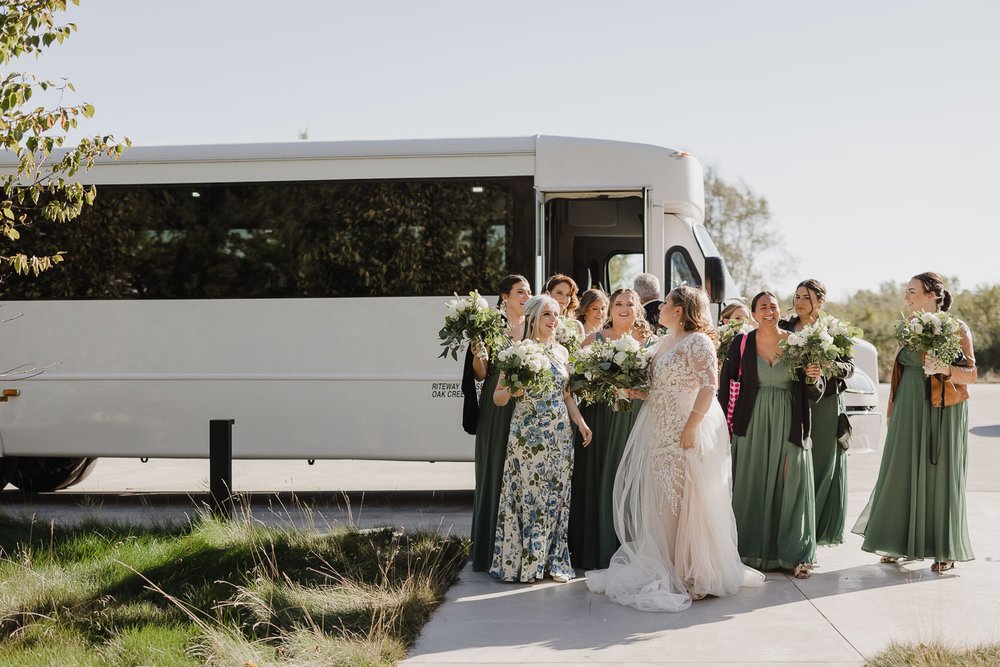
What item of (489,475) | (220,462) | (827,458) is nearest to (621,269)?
(827,458)

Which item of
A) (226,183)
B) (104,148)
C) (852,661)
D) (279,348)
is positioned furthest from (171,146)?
(852,661)

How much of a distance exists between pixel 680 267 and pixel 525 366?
3.90m

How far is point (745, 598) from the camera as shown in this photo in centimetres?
634

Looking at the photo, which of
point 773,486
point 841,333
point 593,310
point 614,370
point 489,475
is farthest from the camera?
point 593,310

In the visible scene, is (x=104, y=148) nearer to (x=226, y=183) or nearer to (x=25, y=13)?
(x=25, y=13)

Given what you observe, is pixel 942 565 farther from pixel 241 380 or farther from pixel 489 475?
pixel 241 380

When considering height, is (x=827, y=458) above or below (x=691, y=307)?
below

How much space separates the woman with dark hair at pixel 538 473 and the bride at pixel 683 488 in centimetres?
44

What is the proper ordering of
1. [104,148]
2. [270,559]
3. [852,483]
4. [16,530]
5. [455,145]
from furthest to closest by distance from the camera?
[852,483], [455,145], [16,530], [270,559], [104,148]

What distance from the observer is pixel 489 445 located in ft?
23.7

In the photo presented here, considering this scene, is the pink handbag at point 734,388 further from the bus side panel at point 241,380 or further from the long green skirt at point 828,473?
the bus side panel at point 241,380

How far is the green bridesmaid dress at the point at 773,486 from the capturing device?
697cm

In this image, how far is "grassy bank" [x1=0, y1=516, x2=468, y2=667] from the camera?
5.09 meters

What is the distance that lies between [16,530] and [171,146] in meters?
4.29
